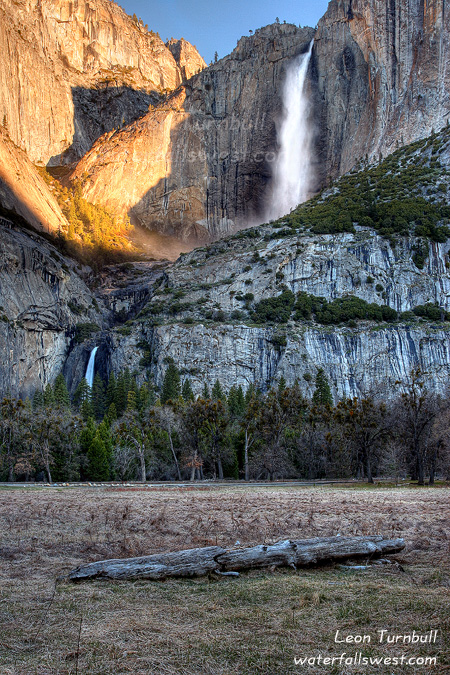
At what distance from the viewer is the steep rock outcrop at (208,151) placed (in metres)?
156

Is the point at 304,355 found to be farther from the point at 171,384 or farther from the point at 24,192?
the point at 24,192

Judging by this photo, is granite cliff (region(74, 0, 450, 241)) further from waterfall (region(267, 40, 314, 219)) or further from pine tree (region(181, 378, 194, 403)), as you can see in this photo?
pine tree (region(181, 378, 194, 403))

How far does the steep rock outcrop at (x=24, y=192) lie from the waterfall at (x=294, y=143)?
63.7m

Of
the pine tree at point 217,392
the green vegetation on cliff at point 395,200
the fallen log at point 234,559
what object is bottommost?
the fallen log at point 234,559

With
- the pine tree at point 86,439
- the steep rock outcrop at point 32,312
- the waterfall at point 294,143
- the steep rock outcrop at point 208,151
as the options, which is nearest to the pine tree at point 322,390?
the pine tree at point 86,439

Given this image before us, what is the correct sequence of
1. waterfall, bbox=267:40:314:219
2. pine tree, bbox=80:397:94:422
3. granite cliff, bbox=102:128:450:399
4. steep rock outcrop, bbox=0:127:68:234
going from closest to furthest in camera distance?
pine tree, bbox=80:397:94:422 < granite cliff, bbox=102:128:450:399 < steep rock outcrop, bbox=0:127:68:234 < waterfall, bbox=267:40:314:219

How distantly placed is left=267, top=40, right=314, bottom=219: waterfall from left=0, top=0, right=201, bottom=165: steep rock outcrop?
55593 millimetres

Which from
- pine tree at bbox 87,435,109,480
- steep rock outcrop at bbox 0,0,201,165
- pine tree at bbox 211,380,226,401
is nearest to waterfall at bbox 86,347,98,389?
pine tree at bbox 211,380,226,401

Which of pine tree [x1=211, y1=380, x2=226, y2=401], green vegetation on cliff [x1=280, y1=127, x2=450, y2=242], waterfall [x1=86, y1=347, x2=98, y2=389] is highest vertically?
green vegetation on cliff [x1=280, y1=127, x2=450, y2=242]

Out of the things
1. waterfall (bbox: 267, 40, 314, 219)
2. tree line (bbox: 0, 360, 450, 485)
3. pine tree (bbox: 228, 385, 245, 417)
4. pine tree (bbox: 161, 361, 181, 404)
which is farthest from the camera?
waterfall (bbox: 267, 40, 314, 219)

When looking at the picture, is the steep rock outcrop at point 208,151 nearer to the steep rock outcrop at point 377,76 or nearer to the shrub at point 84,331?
the steep rock outcrop at point 377,76

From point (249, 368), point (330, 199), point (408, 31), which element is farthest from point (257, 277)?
point (408, 31)

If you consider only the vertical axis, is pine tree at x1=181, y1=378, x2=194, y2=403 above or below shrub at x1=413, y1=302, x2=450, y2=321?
below

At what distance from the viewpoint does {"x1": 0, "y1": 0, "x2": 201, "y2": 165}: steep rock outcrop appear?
154500mm
